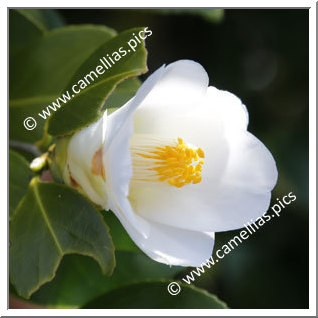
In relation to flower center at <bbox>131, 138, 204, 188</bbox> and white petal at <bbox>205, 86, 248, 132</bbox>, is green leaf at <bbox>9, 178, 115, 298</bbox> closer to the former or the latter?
flower center at <bbox>131, 138, 204, 188</bbox>

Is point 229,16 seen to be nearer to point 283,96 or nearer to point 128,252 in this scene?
point 283,96

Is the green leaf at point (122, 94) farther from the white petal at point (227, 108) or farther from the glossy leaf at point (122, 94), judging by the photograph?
the white petal at point (227, 108)

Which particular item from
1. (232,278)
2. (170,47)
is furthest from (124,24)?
(232,278)

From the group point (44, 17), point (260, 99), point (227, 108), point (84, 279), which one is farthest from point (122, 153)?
point (260, 99)

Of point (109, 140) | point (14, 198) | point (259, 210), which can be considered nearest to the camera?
point (109, 140)

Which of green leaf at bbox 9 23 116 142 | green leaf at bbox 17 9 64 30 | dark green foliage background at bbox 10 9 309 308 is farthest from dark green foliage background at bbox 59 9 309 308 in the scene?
green leaf at bbox 9 23 116 142
